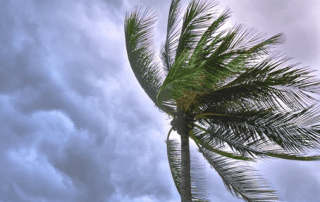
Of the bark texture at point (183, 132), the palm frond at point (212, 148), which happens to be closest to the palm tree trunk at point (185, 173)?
the bark texture at point (183, 132)

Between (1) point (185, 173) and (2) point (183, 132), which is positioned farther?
(2) point (183, 132)

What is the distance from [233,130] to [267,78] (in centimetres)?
159

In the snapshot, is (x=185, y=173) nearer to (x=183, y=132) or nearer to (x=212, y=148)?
(x=183, y=132)

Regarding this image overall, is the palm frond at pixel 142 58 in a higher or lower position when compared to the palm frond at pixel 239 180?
higher

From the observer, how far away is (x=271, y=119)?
6.89 meters

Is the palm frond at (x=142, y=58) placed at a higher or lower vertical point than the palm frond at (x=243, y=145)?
higher

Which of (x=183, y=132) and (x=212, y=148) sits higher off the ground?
(x=183, y=132)

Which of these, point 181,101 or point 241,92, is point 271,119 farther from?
point 181,101

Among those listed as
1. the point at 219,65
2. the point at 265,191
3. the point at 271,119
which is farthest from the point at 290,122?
the point at 219,65

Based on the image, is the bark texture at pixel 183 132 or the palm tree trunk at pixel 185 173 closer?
the palm tree trunk at pixel 185 173

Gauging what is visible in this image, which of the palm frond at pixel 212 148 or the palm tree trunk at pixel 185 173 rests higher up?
the palm frond at pixel 212 148

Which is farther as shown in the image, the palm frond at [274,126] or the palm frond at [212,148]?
the palm frond at [212,148]

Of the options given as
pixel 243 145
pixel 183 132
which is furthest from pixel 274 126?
pixel 183 132

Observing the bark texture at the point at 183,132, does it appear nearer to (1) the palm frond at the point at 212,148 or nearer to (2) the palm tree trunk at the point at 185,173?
(2) the palm tree trunk at the point at 185,173
